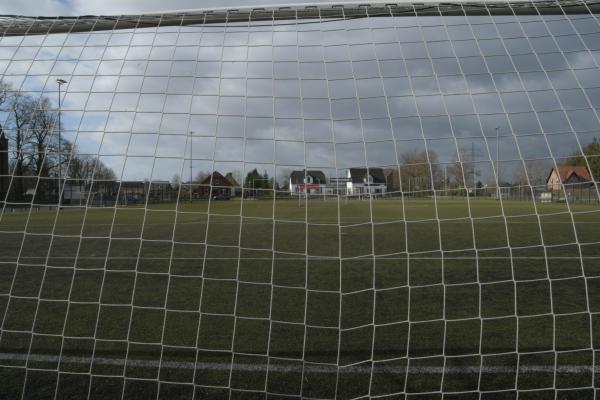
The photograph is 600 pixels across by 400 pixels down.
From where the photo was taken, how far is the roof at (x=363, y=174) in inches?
126

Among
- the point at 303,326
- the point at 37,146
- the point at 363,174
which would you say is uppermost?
the point at 37,146

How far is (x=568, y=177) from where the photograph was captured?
11.1ft

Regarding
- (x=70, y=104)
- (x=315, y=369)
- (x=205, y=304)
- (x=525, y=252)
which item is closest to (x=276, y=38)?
(x=70, y=104)

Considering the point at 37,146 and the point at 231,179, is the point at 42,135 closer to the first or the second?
the point at 37,146

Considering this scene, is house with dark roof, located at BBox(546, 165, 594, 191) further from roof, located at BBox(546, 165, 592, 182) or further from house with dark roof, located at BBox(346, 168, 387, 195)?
house with dark roof, located at BBox(346, 168, 387, 195)

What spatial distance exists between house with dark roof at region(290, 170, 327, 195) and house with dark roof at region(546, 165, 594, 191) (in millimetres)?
1545

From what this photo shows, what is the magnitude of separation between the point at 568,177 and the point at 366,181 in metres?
1.51

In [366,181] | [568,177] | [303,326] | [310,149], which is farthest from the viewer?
[303,326]

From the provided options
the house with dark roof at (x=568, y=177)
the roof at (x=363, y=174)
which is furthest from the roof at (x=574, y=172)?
the roof at (x=363, y=174)

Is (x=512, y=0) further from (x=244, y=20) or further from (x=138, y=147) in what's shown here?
(x=138, y=147)

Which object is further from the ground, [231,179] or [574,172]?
[574,172]

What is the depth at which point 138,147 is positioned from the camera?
10.2 ft

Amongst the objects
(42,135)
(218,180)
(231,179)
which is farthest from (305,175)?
(42,135)

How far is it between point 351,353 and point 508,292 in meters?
2.77
